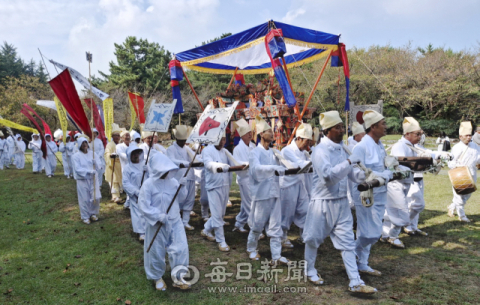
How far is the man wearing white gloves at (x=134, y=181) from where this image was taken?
5.59 metres

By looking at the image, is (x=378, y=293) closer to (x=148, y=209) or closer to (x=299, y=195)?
(x=299, y=195)

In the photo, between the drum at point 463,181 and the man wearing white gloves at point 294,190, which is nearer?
the man wearing white gloves at point 294,190

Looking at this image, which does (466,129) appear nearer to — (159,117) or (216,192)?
(216,192)

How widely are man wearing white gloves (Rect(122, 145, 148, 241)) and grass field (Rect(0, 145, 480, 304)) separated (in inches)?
13.2

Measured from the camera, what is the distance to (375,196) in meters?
4.39

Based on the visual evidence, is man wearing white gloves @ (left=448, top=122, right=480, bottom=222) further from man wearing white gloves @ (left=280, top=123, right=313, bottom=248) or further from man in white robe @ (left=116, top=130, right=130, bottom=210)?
man in white robe @ (left=116, top=130, right=130, bottom=210)

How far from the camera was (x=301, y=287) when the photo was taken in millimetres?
4125

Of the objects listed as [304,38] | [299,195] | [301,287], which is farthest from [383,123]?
[304,38]

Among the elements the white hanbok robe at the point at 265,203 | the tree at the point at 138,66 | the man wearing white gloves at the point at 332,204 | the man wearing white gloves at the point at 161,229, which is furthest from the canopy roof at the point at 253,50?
the tree at the point at 138,66

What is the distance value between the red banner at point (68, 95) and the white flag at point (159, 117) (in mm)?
1868

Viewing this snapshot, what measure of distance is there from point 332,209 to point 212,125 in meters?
2.15

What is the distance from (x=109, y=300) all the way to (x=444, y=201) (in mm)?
8572

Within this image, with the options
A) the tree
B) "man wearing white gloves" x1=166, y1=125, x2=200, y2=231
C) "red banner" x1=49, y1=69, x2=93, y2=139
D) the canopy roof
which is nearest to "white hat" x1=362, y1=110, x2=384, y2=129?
"man wearing white gloves" x1=166, y1=125, x2=200, y2=231

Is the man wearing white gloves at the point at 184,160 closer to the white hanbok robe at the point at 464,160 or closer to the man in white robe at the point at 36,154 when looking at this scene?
the white hanbok robe at the point at 464,160
